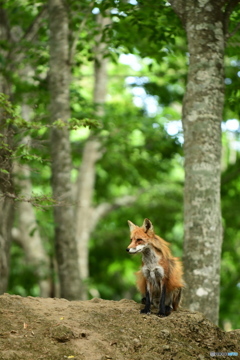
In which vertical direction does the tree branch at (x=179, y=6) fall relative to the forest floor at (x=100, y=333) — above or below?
above

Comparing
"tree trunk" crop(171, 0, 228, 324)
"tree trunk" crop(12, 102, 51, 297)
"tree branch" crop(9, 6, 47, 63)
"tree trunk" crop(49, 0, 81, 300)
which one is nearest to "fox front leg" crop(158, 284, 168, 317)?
"tree trunk" crop(171, 0, 228, 324)

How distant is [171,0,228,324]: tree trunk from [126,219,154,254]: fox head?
168 cm

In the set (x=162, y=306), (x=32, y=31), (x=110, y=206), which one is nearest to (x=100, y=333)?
(x=162, y=306)

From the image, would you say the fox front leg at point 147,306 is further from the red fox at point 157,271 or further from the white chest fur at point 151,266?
the white chest fur at point 151,266

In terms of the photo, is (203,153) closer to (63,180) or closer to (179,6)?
(179,6)

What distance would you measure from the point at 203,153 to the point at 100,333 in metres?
3.58

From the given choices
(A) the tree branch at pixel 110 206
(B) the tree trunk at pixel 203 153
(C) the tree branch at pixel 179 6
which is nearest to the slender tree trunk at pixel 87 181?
(A) the tree branch at pixel 110 206

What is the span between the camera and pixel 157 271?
6777mm

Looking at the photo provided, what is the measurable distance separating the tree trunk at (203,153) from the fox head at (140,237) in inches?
66.2

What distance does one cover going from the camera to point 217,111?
8758mm

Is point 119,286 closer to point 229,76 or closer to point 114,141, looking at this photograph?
point 114,141

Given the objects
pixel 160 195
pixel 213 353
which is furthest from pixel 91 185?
pixel 213 353

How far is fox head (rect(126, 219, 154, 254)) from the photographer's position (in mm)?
6523

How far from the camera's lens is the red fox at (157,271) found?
6742 millimetres
